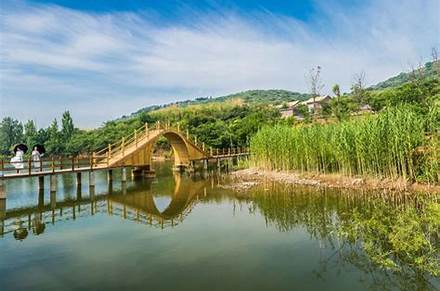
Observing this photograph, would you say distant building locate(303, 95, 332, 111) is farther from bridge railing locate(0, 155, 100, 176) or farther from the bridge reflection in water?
bridge railing locate(0, 155, 100, 176)

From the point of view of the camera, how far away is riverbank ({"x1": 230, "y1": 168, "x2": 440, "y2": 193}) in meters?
14.5

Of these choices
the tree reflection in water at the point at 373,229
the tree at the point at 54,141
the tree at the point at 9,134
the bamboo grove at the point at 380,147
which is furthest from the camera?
the tree at the point at 9,134

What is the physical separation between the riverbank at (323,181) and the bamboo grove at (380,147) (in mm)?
331

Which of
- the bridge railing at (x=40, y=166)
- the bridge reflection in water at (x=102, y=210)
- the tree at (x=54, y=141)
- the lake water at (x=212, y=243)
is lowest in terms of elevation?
the lake water at (x=212, y=243)

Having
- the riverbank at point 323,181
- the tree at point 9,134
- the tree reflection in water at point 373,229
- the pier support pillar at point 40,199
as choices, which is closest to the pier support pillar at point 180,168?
the riverbank at point 323,181

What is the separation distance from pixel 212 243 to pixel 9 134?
59.2 meters

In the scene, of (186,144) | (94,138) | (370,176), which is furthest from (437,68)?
(94,138)

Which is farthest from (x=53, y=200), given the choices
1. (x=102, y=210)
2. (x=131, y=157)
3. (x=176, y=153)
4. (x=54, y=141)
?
(x=54, y=141)

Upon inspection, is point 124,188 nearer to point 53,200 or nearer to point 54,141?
point 53,200

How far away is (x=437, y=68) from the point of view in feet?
98.5

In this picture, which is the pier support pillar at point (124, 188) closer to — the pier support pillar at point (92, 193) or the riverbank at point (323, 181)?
the pier support pillar at point (92, 193)

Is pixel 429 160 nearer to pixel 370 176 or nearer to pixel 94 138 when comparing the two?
pixel 370 176

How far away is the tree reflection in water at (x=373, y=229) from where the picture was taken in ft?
22.0

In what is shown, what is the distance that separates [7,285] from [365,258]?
7.00 meters
